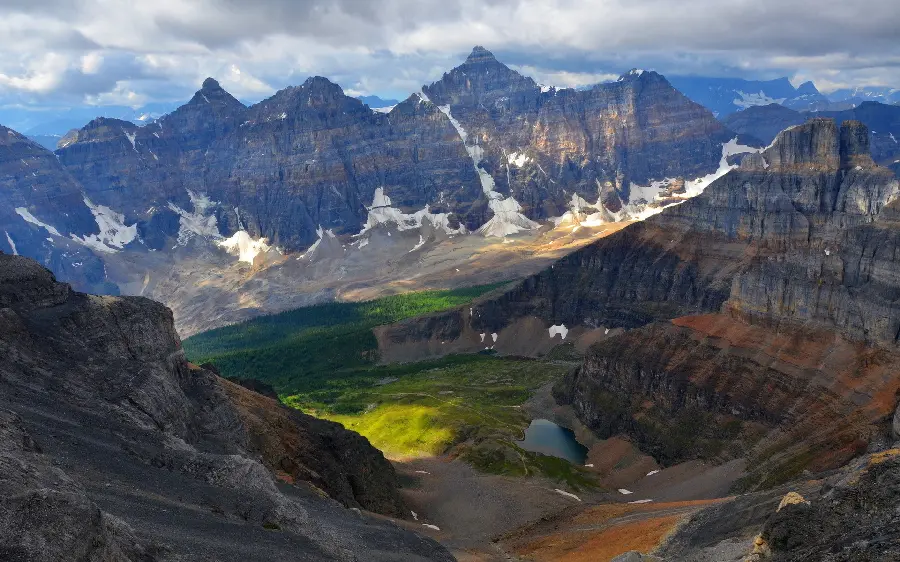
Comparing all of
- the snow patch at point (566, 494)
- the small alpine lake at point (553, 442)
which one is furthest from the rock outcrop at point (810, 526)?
the small alpine lake at point (553, 442)

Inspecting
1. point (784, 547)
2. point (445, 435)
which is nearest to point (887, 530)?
point (784, 547)

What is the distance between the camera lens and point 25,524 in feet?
115

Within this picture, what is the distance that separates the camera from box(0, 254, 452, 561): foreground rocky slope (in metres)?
40.0

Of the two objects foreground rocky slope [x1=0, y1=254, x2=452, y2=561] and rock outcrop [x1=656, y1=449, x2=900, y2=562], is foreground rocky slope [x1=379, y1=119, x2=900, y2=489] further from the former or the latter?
foreground rocky slope [x1=0, y1=254, x2=452, y2=561]

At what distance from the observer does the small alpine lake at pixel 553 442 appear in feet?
474

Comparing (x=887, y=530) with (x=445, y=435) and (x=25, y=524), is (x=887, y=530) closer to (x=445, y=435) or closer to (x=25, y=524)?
(x=25, y=524)

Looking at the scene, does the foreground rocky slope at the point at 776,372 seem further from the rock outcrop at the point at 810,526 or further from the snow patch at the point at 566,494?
the rock outcrop at the point at 810,526

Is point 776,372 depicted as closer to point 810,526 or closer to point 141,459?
point 810,526

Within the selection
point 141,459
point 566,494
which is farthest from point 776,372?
point 141,459

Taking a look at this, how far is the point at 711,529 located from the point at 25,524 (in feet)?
196

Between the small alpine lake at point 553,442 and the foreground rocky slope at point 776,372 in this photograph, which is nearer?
the foreground rocky slope at point 776,372

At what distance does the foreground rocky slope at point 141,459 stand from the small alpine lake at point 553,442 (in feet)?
171

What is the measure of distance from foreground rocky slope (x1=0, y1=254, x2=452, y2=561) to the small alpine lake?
52153mm

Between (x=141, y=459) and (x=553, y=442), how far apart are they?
10355 centimetres
